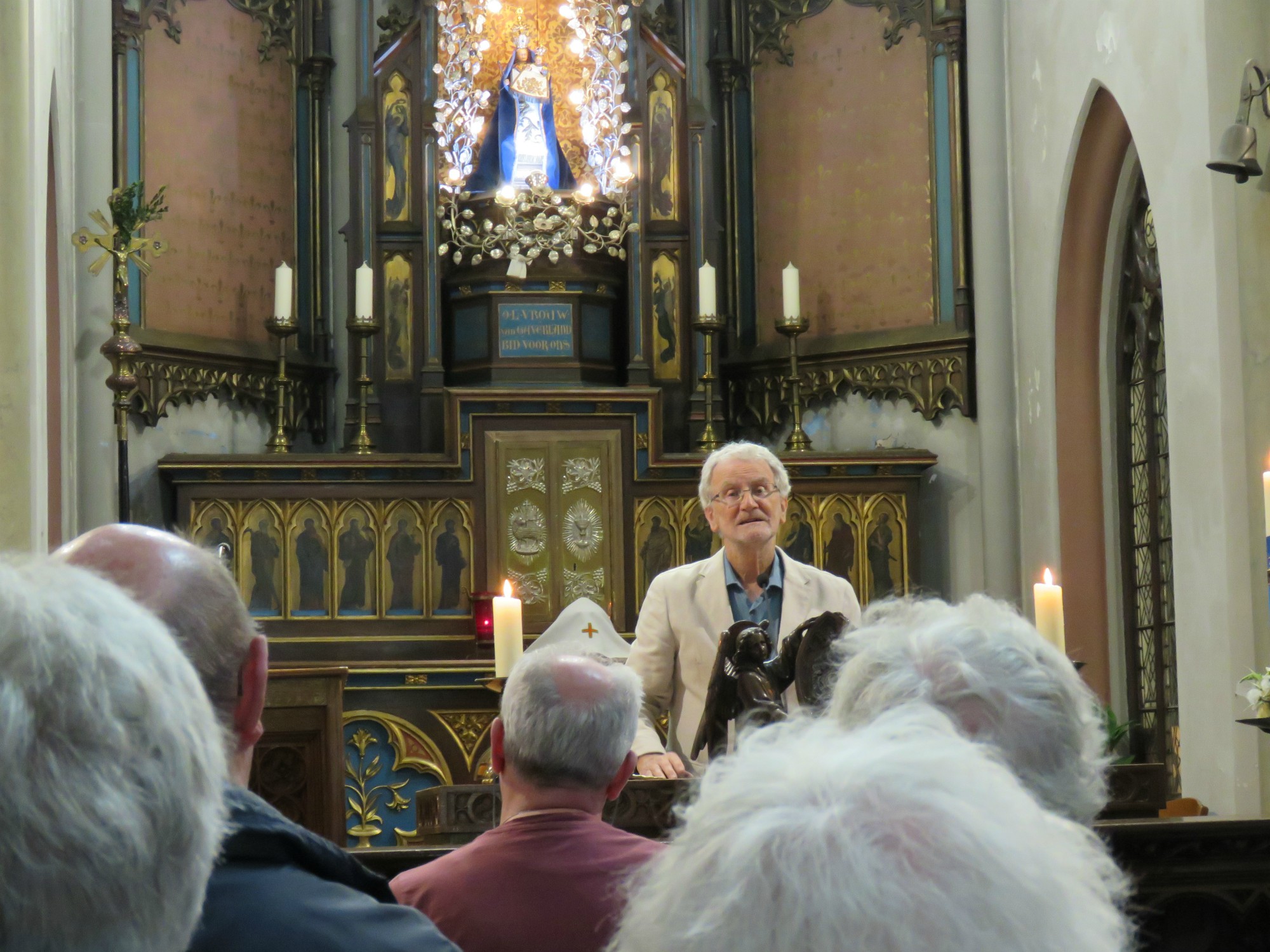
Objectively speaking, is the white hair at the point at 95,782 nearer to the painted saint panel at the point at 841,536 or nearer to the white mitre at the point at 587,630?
the white mitre at the point at 587,630

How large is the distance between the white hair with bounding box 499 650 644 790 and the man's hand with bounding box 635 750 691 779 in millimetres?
1070

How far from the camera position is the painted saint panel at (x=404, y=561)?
9.31 m

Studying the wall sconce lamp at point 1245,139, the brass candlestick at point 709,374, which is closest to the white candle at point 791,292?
the brass candlestick at point 709,374

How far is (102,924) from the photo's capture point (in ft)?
3.97

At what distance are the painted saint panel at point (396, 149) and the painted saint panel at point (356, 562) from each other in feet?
7.13

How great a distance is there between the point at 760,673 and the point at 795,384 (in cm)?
709

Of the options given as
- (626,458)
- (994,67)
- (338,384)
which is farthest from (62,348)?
(994,67)

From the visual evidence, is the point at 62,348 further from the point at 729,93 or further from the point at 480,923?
the point at 480,923

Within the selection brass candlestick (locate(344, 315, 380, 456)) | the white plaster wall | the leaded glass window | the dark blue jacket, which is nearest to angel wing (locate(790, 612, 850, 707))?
the dark blue jacket

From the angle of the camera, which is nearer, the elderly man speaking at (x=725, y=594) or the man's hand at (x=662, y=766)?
the man's hand at (x=662, y=766)

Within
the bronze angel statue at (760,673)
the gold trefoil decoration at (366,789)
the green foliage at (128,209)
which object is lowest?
the gold trefoil decoration at (366,789)

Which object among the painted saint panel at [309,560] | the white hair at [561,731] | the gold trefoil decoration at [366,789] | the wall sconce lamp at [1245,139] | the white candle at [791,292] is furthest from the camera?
the white candle at [791,292]

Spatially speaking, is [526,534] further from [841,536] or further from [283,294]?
[283,294]

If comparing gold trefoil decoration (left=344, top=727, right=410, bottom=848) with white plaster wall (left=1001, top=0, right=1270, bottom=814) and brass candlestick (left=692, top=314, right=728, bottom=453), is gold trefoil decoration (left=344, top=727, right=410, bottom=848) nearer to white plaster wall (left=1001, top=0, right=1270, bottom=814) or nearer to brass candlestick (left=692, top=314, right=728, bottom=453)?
brass candlestick (left=692, top=314, right=728, bottom=453)
